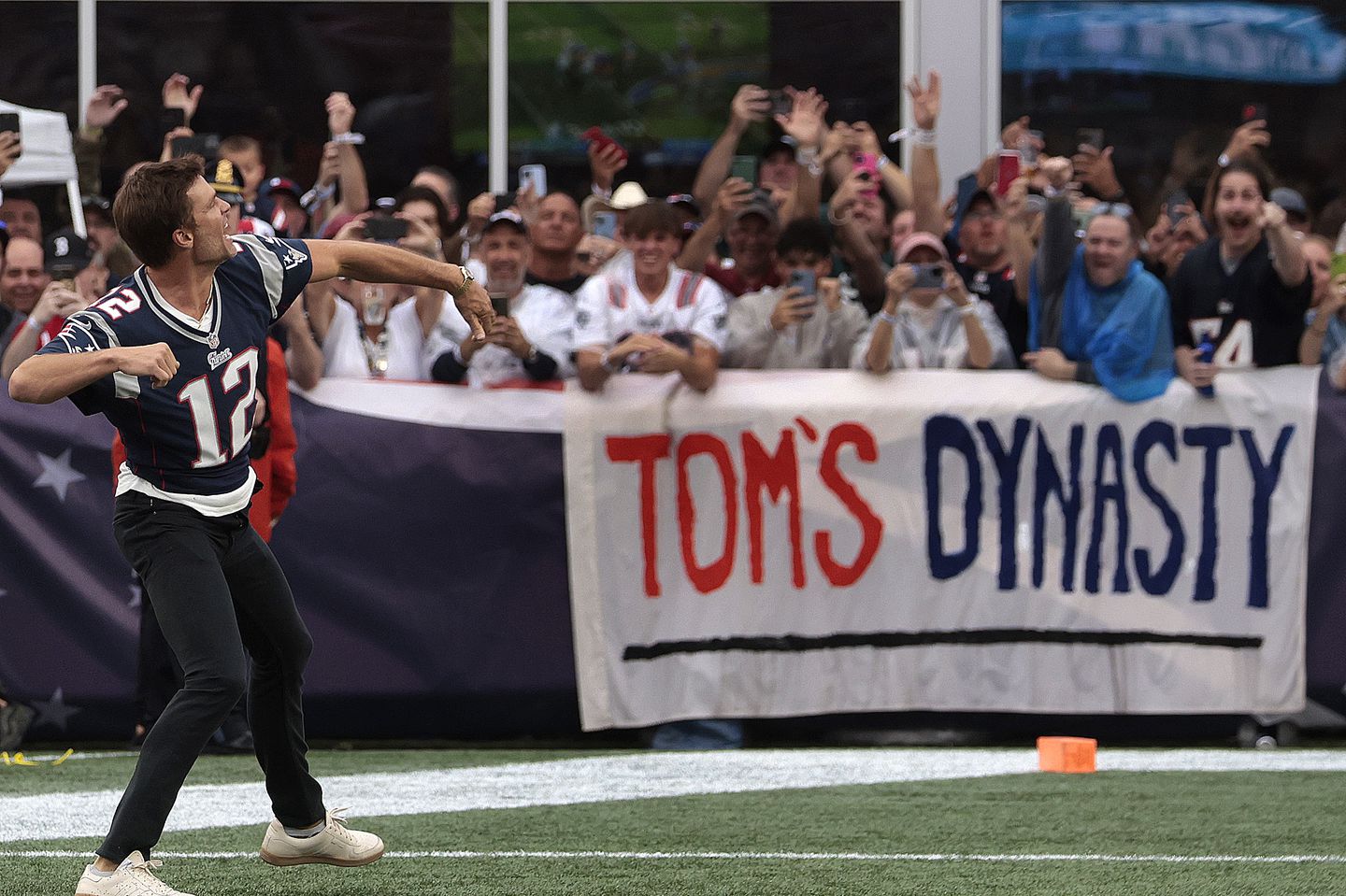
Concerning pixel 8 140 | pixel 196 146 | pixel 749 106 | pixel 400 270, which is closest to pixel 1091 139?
pixel 749 106

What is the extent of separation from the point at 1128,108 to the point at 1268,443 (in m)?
5.26

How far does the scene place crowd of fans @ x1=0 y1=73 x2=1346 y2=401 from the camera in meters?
9.02

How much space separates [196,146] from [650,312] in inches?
83.5

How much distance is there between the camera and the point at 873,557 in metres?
9.12

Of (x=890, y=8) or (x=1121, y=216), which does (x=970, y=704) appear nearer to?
(x=1121, y=216)

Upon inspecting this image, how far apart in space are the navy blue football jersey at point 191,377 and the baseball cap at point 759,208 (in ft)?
16.0

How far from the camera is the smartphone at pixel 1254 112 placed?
13688 millimetres

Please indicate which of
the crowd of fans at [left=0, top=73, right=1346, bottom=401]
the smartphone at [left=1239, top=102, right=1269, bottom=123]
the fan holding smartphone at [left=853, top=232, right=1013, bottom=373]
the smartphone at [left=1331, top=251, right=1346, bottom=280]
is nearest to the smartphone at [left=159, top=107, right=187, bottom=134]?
the crowd of fans at [left=0, top=73, right=1346, bottom=401]

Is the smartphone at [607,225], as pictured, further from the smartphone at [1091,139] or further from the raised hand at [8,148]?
the raised hand at [8,148]

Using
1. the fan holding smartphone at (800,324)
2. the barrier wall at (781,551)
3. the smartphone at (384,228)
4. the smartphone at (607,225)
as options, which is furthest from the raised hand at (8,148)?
the fan holding smartphone at (800,324)

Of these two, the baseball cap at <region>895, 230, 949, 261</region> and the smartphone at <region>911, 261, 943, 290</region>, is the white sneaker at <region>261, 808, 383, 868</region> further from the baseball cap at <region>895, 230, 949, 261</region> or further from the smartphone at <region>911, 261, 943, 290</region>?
the baseball cap at <region>895, 230, 949, 261</region>

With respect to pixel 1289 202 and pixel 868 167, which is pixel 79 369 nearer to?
pixel 868 167

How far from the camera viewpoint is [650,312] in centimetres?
909

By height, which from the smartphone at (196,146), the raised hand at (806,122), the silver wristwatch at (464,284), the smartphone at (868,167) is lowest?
the silver wristwatch at (464,284)
